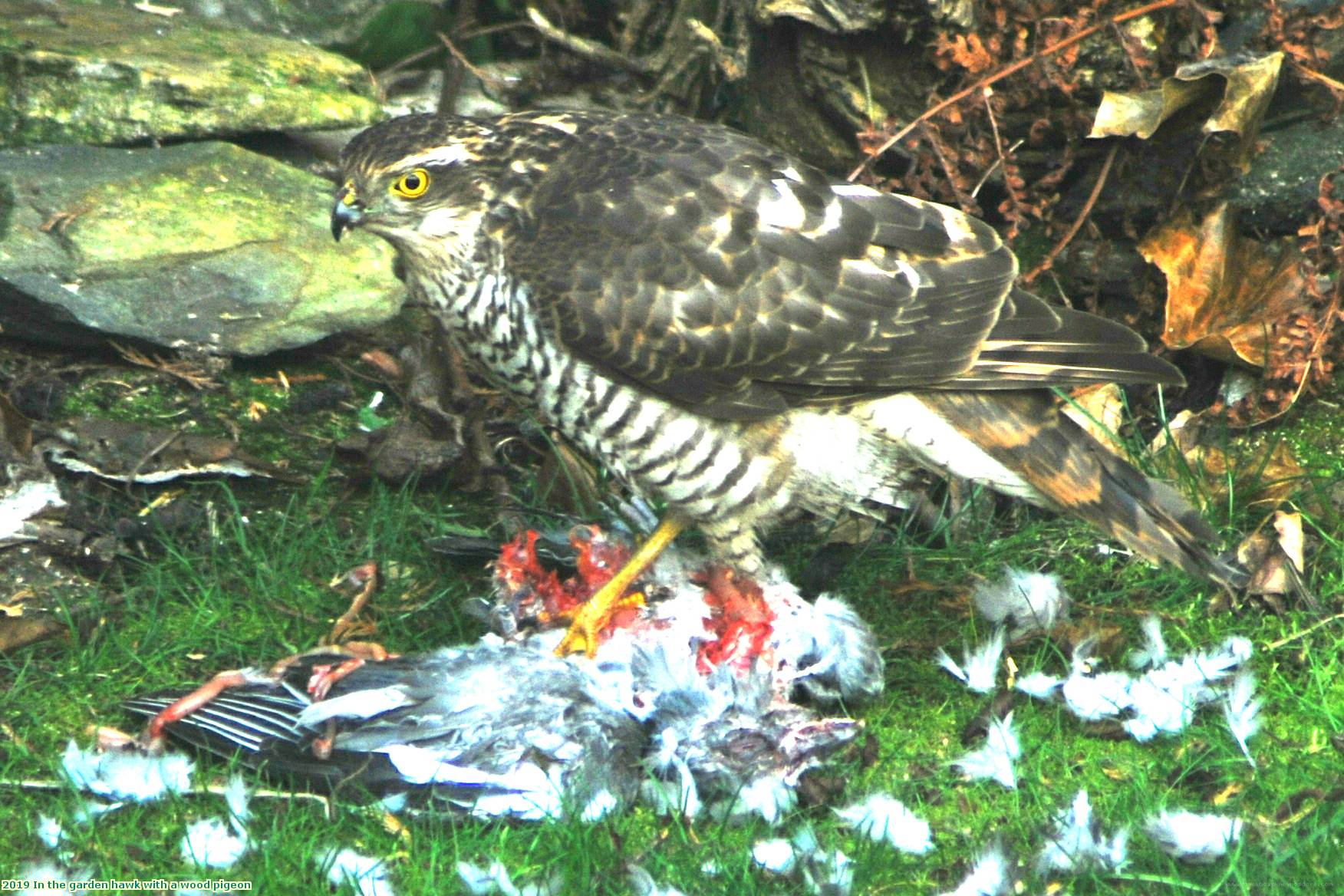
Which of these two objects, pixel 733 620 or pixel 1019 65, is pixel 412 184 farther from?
pixel 1019 65

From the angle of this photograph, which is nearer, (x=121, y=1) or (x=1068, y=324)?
(x=1068, y=324)

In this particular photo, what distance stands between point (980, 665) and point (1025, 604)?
26cm

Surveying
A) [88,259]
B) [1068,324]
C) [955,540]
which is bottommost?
[955,540]

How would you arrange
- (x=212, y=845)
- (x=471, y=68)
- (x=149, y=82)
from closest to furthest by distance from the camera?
(x=212, y=845), (x=149, y=82), (x=471, y=68)

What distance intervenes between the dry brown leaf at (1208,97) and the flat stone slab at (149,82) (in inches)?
95.8

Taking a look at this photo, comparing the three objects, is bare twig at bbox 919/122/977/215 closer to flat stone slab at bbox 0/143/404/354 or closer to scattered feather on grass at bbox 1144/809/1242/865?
flat stone slab at bbox 0/143/404/354

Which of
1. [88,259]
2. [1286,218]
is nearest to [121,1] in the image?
[88,259]

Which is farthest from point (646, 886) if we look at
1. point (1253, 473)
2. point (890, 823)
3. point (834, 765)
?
point (1253, 473)

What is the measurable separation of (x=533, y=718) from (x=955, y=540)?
1.46 metres

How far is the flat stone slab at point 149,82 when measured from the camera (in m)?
5.29

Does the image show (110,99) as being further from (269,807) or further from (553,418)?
(269,807)

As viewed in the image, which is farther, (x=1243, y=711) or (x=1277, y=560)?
(x=1277, y=560)

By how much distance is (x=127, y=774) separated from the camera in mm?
3449

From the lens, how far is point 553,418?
3.93m
